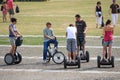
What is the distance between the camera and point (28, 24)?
33.9 meters

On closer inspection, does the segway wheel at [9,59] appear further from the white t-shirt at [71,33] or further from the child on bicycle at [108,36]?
the child on bicycle at [108,36]

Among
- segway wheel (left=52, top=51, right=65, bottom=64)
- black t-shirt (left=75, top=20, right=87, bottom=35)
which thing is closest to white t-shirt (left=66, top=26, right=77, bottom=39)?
segway wheel (left=52, top=51, right=65, bottom=64)

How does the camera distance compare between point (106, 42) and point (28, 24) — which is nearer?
point (106, 42)

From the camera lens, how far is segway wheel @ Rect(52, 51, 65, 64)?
18047mm

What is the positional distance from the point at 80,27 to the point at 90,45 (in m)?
5.34

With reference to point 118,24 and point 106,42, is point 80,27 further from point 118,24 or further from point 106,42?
point 118,24

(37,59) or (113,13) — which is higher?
(113,13)

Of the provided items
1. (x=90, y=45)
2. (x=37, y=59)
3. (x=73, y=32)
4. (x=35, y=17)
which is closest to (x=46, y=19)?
(x=35, y=17)

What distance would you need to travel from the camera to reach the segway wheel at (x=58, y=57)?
1805 centimetres

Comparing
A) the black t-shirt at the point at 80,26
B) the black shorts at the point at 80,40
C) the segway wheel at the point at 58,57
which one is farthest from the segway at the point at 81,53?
the segway wheel at the point at 58,57

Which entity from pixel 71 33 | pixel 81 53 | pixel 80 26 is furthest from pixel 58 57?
pixel 80 26

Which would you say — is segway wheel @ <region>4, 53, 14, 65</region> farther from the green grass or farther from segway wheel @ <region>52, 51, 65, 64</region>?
the green grass

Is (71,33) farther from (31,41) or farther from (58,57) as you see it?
(31,41)

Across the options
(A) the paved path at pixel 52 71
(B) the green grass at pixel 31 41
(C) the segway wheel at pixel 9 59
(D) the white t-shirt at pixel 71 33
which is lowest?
(A) the paved path at pixel 52 71
